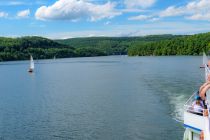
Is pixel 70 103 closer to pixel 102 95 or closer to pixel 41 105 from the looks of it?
pixel 41 105

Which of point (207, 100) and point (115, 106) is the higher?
point (207, 100)

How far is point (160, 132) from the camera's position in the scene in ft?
92.2

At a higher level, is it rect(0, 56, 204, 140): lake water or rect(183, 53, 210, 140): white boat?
rect(183, 53, 210, 140): white boat

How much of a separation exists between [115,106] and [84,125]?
930cm

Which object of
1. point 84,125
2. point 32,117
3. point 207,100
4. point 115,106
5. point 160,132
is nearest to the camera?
point 207,100

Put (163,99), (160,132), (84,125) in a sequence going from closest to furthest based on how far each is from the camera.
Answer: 1. (160,132)
2. (84,125)
3. (163,99)

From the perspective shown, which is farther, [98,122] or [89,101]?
[89,101]

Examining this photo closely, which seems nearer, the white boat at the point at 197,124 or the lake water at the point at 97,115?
the white boat at the point at 197,124

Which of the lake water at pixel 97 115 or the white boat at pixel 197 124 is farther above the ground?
the white boat at pixel 197 124

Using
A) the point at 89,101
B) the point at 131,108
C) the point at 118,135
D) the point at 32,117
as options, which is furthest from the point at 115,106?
the point at 118,135

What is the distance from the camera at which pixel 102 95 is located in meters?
50.1

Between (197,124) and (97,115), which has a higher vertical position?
(197,124)

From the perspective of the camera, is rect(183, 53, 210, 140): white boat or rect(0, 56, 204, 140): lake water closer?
rect(183, 53, 210, 140): white boat

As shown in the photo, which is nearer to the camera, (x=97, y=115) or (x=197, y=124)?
(x=197, y=124)
